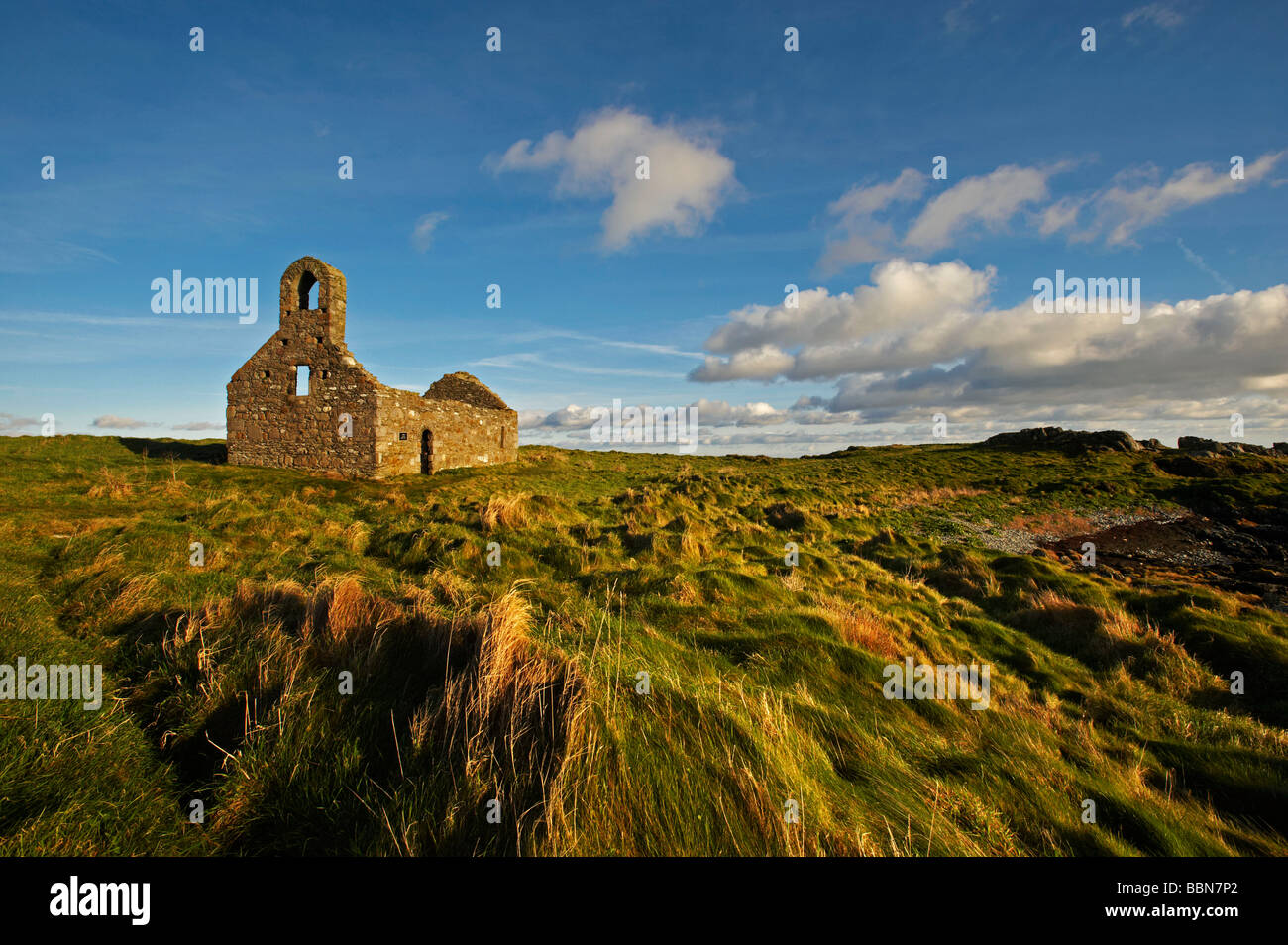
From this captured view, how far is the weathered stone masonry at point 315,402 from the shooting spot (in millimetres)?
23312

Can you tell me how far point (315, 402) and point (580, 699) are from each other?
2576cm

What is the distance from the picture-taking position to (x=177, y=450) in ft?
86.8

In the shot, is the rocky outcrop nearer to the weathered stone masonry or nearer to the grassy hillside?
the grassy hillside

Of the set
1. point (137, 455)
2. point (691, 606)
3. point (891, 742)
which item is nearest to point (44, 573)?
point (691, 606)

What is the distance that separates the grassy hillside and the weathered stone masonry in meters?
10.6

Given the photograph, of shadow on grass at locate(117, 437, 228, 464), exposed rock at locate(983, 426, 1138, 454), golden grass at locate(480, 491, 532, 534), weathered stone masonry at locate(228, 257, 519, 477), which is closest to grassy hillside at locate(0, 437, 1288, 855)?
golden grass at locate(480, 491, 532, 534)

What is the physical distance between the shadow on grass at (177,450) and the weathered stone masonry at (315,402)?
1.84 m

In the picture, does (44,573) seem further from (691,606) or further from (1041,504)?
(1041,504)

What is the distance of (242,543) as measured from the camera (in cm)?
958

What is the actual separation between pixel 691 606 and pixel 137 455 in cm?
2764

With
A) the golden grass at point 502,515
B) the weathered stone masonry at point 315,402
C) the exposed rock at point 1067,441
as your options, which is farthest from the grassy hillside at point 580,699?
the exposed rock at point 1067,441

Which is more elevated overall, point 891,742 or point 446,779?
point 446,779

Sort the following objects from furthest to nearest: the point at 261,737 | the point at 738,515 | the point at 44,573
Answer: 1. the point at 738,515
2. the point at 44,573
3. the point at 261,737
